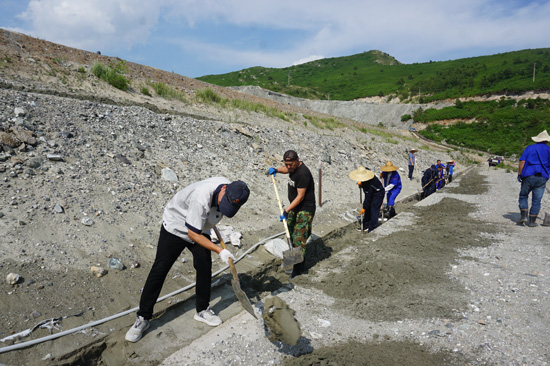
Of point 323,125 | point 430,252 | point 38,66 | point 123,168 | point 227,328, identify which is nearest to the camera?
point 227,328

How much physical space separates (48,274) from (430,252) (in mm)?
5322

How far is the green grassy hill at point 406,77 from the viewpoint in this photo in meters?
60.9

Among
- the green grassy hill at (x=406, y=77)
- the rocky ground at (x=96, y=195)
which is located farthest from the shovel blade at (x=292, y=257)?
the green grassy hill at (x=406, y=77)

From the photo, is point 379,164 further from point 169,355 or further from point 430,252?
point 169,355

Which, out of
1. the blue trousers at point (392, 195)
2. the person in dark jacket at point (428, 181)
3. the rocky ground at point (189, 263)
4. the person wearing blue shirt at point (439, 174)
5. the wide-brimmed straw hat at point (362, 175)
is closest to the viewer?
the rocky ground at point (189, 263)

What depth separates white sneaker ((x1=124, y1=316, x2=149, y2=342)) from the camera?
10.5 ft

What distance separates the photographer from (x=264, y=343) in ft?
10.8

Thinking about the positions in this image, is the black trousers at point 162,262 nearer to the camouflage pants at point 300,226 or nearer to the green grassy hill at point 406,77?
the camouflage pants at point 300,226

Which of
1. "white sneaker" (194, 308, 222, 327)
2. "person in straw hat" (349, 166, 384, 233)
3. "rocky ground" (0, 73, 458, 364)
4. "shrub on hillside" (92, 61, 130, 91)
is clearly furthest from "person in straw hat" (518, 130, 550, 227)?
"shrub on hillside" (92, 61, 130, 91)

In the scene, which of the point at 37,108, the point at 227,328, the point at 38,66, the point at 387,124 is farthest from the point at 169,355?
the point at 387,124

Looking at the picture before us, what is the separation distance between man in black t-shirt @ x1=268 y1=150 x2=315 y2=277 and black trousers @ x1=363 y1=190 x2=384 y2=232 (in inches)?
102

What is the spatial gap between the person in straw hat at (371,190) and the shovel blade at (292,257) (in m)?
2.69

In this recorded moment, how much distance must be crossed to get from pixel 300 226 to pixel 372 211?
281 centimetres

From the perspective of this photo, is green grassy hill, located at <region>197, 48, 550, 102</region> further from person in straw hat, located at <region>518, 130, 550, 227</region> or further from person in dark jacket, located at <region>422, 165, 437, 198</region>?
person in straw hat, located at <region>518, 130, 550, 227</region>
